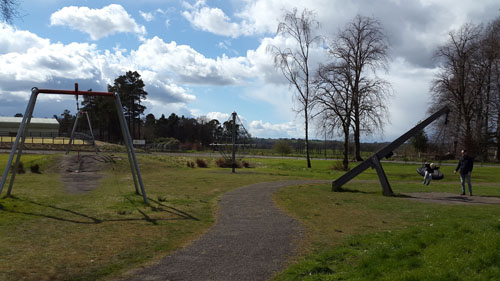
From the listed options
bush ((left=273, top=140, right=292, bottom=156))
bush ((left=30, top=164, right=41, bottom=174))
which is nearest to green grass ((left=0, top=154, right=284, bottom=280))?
bush ((left=30, top=164, right=41, bottom=174))

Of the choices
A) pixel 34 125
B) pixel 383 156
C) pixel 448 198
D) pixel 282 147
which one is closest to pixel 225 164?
pixel 383 156

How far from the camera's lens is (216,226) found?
1004 cm

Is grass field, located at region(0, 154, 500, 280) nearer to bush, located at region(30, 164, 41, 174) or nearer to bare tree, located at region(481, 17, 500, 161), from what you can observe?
bush, located at region(30, 164, 41, 174)

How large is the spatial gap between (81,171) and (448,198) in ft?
68.8

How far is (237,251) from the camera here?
7527mm

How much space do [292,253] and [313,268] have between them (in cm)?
116

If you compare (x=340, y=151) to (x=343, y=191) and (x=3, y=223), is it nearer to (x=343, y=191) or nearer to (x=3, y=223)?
(x=343, y=191)

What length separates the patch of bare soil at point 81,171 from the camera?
1820cm

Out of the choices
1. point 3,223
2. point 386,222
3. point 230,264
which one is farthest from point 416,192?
point 3,223

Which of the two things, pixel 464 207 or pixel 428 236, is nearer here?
pixel 428 236

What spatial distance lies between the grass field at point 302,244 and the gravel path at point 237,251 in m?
0.37

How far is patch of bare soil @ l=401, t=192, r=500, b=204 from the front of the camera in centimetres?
1488

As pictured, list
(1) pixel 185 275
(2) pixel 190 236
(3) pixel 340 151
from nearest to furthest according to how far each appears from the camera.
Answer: (1) pixel 185 275 < (2) pixel 190 236 < (3) pixel 340 151

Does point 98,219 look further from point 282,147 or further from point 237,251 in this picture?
point 282,147
